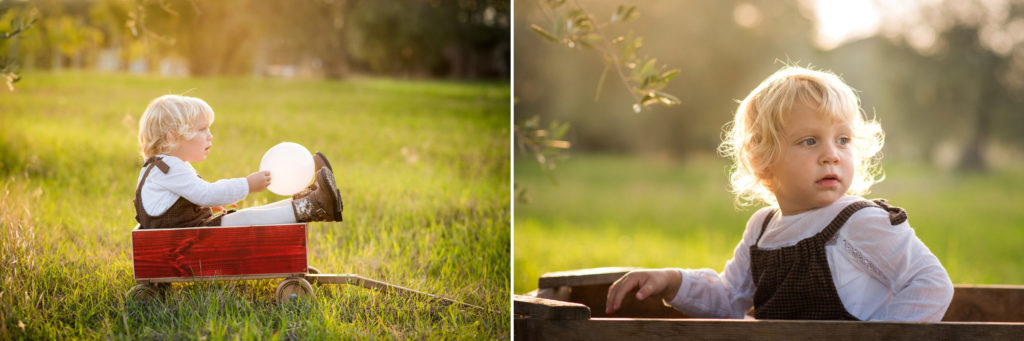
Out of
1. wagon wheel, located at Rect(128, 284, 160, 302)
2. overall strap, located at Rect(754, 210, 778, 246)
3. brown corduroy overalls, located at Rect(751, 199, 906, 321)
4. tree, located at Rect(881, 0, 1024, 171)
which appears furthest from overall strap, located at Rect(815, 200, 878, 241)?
tree, located at Rect(881, 0, 1024, 171)

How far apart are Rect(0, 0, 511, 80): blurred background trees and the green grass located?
242 centimetres

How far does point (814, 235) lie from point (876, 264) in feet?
0.58

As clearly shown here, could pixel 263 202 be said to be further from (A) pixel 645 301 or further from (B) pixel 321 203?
(A) pixel 645 301

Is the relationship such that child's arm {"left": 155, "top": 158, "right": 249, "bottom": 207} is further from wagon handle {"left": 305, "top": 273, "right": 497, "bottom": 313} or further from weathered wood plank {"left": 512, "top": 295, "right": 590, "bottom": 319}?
weathered wood plank {"left": 512, "top": 295, "right": 590, "bottom": 319}

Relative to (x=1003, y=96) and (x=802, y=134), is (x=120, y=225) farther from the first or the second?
(x=1003, y=96)

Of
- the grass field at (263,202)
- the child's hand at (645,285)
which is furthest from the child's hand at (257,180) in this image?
the child's hand at (645,285)

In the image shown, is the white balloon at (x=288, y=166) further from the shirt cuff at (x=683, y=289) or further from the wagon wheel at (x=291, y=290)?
the shirt cuff at (x=683, y=289)

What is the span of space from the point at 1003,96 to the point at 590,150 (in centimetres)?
931

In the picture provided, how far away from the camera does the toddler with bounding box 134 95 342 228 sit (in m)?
2.13

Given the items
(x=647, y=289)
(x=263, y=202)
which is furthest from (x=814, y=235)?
(x=263, y=202)

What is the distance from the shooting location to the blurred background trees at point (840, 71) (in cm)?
1418

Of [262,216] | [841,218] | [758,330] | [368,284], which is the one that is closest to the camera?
[758,330]

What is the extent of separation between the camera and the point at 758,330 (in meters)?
1.78

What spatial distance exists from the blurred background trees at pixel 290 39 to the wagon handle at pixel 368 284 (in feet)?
18.3
